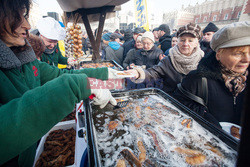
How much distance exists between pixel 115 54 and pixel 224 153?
14.3 ft

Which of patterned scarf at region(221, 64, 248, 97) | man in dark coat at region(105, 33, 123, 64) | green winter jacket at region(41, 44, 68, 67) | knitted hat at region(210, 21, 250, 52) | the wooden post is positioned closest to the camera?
knitted hat at region(210, 21, 250, 52)

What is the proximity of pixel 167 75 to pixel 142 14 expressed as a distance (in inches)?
231

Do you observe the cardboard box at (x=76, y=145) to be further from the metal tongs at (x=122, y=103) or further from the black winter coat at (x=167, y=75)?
the black winter coat at (x=167, y=75)

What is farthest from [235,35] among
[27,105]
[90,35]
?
[90,35]

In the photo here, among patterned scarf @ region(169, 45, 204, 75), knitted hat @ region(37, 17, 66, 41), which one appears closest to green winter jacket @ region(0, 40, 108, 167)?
patterned scarf @ region(169, 45, 204, 75)

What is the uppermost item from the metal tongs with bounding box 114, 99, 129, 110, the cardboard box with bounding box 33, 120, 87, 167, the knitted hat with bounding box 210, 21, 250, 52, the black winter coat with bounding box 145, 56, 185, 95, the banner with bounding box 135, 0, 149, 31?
the banner with bounding box 135, 0, 149, 31

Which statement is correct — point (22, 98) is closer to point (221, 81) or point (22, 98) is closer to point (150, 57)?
point (221, 81)

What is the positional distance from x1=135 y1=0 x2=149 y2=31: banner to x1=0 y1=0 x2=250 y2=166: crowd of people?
5061 millimetres

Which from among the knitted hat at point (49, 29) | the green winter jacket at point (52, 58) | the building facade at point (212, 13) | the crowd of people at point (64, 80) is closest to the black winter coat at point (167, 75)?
the crowd of people at point (64, 80)

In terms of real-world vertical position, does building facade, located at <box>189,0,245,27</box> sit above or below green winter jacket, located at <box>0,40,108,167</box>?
above

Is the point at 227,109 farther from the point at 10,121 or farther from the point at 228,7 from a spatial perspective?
the point at 228,7

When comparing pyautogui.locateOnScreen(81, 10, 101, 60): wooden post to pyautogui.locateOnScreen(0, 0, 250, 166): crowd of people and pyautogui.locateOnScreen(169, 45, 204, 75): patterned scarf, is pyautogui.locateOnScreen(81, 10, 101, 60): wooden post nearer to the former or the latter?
pyautogui.locateOnScreen(0, 0, 250, 166): crowd of people

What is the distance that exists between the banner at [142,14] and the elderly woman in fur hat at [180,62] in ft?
16.5

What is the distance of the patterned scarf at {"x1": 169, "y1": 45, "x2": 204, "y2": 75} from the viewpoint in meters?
1.96
